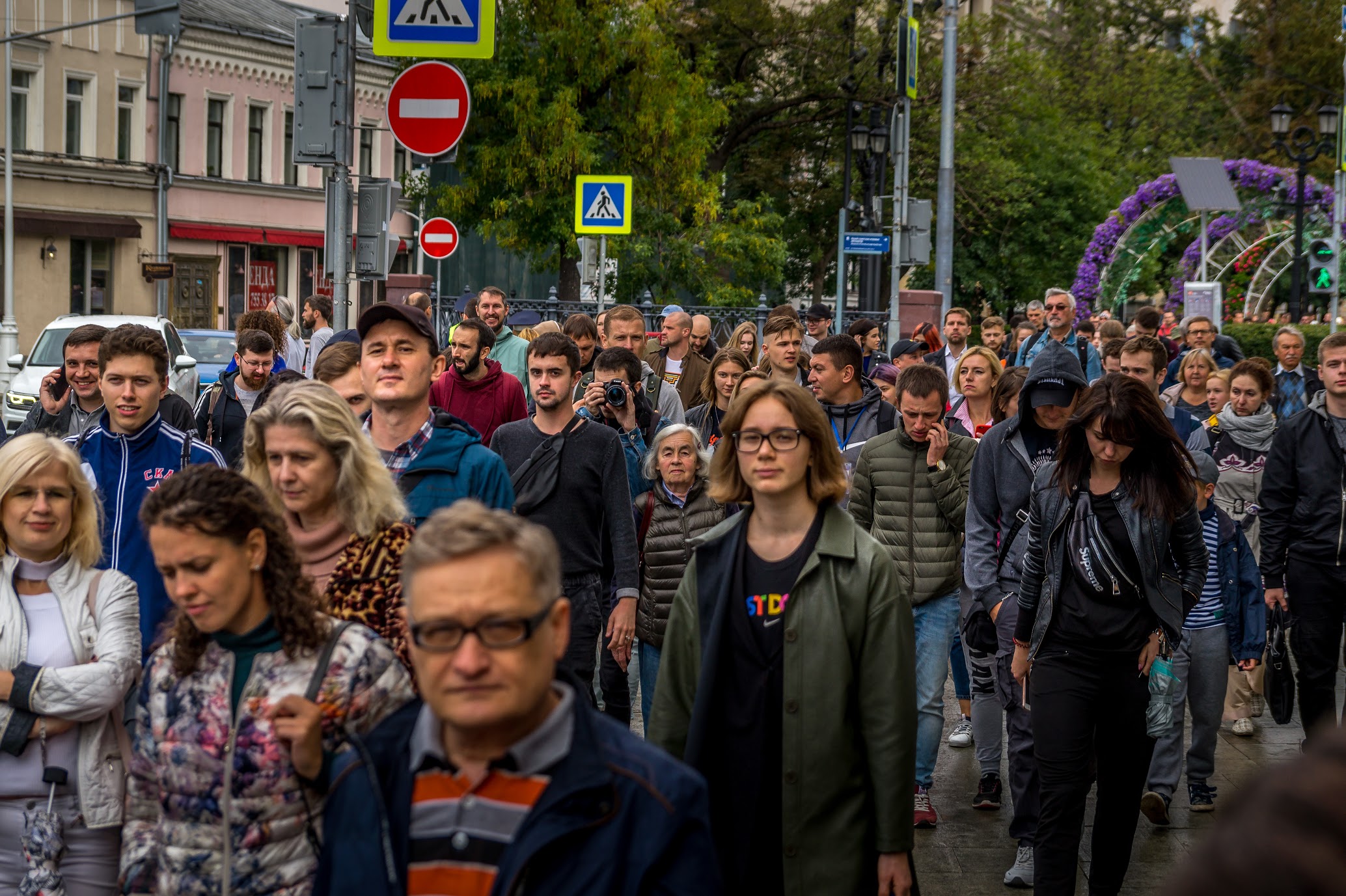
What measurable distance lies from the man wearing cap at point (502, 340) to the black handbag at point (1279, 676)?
519 centimetres

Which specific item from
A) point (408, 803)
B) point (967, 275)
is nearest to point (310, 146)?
point (408, 803)

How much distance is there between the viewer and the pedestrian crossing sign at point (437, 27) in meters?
10.1

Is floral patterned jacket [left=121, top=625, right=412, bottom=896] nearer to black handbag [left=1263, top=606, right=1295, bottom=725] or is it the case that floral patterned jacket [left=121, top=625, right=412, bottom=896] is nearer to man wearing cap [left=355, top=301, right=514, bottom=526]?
man wearing cap [left=355, top=301, right=514, bottom=526]

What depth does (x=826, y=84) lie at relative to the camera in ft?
125

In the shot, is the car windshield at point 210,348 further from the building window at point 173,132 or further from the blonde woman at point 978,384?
Result: the building window at point 173,132

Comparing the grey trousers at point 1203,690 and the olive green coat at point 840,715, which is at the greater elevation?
the olive green coat at point 840,715

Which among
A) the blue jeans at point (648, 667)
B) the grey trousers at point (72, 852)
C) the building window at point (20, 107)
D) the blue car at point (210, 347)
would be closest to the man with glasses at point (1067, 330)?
the blue jeans at point (648, 667)

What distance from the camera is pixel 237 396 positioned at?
9.52 meters

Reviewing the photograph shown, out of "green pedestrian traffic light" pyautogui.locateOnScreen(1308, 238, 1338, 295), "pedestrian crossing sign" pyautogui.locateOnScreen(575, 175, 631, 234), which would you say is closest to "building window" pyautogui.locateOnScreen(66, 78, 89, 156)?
"green pedestrian traffic light" pyautogui.locateOnScreen(1308, 238, 1338, 295)

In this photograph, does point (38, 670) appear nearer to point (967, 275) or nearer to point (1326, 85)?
point (967, 275)

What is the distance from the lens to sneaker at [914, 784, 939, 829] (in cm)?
735

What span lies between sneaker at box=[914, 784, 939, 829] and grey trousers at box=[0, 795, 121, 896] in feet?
13.3

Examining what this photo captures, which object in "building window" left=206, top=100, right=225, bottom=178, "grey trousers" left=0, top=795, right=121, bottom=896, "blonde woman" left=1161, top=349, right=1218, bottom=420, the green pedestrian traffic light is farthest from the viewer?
"building window" left=206, top=100, right=225, bottom=178

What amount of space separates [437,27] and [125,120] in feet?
122
